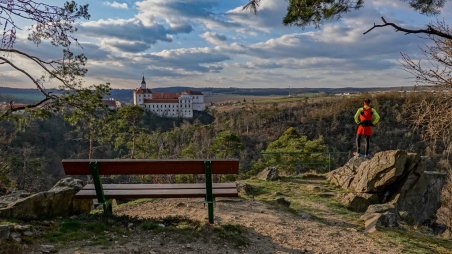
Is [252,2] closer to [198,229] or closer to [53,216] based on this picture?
[198,229]

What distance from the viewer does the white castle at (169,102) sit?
106 m

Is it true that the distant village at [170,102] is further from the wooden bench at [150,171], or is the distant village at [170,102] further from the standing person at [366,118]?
the wooden bench at [150,171]

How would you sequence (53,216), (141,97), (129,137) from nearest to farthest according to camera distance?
(53,216), (129,137), (141,97)

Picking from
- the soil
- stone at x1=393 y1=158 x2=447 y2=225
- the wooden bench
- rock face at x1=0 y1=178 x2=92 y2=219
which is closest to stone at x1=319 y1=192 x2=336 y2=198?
stone at x1=393 y1=158 x2=447 y2=225

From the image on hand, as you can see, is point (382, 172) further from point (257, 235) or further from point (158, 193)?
→ point (158, 193)

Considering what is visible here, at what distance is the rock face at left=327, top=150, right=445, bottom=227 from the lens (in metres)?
9.10

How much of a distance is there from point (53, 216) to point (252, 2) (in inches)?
165

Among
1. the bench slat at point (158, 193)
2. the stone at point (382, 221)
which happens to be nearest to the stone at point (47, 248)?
the bench slat at point (158, 193)

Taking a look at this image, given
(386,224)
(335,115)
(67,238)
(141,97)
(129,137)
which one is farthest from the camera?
(141,97)

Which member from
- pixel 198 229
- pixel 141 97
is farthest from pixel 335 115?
pixel 198 229

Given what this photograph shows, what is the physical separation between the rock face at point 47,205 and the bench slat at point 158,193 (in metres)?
0.91

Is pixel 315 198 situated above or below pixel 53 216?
below

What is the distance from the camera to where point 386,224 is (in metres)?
6.56

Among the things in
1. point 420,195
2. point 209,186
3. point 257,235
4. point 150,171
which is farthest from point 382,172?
point 150,171
